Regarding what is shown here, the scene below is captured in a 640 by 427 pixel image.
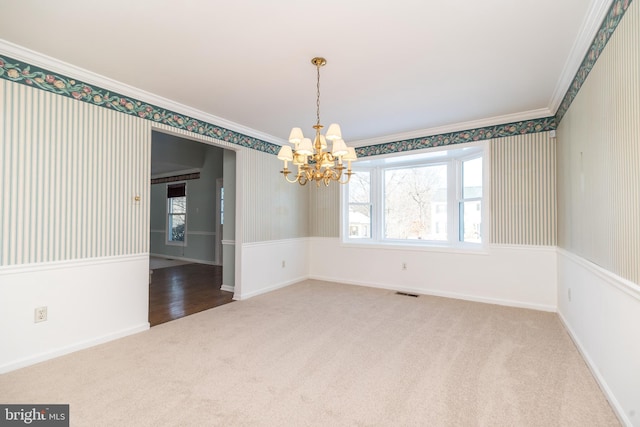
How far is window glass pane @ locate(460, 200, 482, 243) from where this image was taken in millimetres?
4625

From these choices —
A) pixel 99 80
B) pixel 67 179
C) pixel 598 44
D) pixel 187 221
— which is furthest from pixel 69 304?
pixel 187 221

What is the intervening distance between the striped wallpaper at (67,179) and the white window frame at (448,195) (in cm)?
340

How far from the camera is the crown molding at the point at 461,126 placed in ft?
12.6

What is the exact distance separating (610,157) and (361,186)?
4.00 metres

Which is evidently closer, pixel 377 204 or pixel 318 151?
pixel 318 151

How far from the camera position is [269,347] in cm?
280

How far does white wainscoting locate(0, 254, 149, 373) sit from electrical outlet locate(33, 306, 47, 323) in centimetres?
3

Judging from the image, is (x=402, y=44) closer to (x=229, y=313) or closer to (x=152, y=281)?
(x=229, y=313)

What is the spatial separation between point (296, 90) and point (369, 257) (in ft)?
10.3

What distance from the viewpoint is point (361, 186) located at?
5.83 meters

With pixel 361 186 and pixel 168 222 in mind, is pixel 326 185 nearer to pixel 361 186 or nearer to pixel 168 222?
pixel 361 186

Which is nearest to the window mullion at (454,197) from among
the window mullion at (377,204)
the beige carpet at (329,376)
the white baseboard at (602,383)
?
the window mullion at (377,204)

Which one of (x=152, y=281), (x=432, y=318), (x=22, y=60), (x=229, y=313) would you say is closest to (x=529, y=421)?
(x=432, y=318)

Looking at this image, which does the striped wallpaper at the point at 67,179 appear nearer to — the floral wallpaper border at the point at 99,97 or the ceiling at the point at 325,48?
the floral wallpaper border at the point at 99,97
